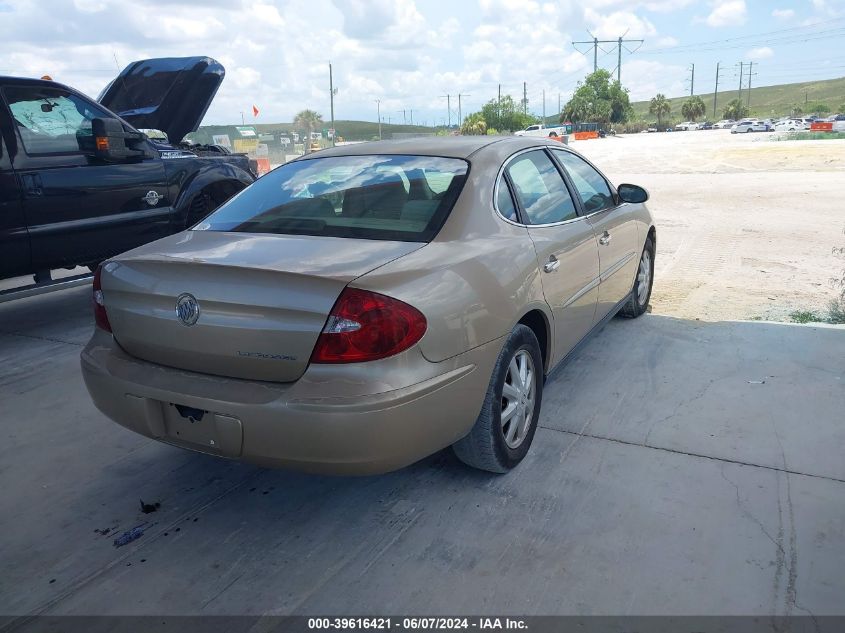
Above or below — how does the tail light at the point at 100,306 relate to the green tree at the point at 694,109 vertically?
below

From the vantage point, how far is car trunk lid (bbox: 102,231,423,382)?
8.14ft

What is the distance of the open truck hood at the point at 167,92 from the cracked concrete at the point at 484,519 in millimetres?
4218

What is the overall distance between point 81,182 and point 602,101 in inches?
4313

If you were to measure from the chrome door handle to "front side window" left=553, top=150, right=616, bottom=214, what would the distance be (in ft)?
2.79

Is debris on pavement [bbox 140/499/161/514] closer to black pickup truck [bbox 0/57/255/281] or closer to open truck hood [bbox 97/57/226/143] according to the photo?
black pickup truck [bbox 0/57/255/281]

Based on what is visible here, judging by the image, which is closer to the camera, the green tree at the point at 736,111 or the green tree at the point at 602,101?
the green tree at the point at 602,101

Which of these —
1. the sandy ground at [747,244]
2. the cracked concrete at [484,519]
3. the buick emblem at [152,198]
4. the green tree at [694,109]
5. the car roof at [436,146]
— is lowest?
the cracked concrete at [484,519]

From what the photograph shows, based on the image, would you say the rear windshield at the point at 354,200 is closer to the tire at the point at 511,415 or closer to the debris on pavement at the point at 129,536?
A: the tire at the point at 511,415

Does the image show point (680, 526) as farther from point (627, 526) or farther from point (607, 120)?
point (607, 120)

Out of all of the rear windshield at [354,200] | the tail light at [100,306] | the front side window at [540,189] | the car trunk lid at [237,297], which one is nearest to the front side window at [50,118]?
the rear windshield at [354,200]

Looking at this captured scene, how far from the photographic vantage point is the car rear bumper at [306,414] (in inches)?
96.1

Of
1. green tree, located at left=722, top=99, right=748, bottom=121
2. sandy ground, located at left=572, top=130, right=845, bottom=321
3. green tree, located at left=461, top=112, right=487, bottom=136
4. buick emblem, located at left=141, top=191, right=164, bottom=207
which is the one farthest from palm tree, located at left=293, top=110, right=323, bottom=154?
buick emblem, located at left=141, top=191, right=164, bottom=207

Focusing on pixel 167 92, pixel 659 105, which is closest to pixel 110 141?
pixel 167 92

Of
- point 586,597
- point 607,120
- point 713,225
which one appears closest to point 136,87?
point 586,597
